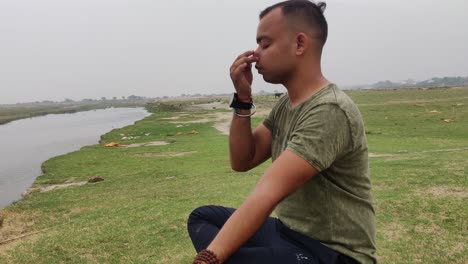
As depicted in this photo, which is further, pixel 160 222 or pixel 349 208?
pixel 160 222

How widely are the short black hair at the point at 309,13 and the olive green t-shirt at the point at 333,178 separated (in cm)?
31

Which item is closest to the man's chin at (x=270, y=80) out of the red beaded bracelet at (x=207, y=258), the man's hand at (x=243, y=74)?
the man's hand at (x=243, y=74)

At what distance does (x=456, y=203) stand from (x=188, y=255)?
18.3 ft

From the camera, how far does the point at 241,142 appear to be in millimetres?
2756

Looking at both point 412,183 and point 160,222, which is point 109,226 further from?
point 412,183

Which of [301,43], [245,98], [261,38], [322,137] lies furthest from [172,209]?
[322,137]

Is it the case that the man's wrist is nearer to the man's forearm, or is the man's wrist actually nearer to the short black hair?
the man's forearm

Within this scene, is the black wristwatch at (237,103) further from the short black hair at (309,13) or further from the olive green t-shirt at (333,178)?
the short black hair at (309,13)

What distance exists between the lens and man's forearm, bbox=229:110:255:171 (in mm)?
2703

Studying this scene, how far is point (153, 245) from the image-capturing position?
23.0 ft

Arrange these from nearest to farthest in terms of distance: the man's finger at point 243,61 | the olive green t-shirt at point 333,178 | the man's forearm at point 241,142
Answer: the olive green t-shirt at point 333,178 → the man's finger at point 243,61 → the man's forearm at point 241,142

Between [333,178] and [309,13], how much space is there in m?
0.88

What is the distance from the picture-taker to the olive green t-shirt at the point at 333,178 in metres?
1.88

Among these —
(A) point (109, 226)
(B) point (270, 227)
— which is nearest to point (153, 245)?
(A) point (109, 226)
